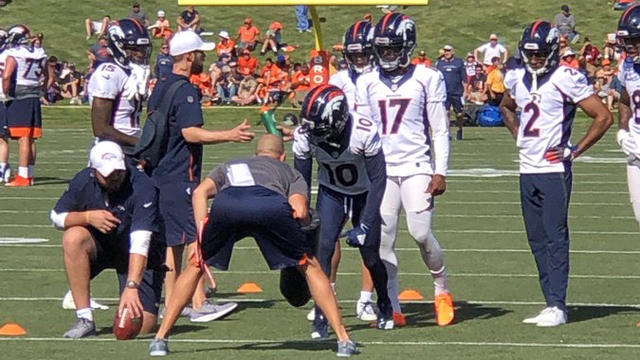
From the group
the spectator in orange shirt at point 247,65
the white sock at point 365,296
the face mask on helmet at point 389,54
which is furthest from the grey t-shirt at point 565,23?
the face mask on helmet at point 389,54

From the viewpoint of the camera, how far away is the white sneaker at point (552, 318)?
30.6 ft

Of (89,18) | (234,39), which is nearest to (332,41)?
(234,39)

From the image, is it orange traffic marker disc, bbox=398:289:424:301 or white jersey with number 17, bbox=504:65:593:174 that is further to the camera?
orange traffic marker disc, bbox=398:289:424:301

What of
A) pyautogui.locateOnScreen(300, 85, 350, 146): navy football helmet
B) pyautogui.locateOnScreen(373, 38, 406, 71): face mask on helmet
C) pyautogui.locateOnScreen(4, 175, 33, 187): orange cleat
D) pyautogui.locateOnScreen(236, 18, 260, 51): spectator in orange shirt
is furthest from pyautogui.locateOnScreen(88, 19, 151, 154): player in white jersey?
pyautogui.locateOnScreen(236, 18, 260, 51): spectator in orange shirt

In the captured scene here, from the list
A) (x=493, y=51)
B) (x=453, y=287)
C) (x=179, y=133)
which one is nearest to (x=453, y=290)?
(x=453, y=287)

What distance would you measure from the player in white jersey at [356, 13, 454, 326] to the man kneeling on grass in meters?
1.24

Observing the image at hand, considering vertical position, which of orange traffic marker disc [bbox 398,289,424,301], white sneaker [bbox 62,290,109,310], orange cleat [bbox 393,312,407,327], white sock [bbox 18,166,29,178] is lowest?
white sock [bbox 18,166,29,178]

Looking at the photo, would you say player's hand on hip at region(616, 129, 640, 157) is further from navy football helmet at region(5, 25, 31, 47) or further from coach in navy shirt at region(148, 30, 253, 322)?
navy football helmet at region(5, 25, 31, 47)

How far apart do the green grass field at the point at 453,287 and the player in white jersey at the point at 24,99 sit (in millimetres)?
435

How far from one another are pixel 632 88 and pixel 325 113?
7.01 ft

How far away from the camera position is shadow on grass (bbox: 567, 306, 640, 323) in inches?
382

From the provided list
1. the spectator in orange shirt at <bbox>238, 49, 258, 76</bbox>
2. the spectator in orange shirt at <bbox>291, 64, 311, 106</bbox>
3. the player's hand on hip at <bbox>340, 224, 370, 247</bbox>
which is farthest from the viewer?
the spectator in orange shirt at <bbox>238, 49, 258, 76</bbox>

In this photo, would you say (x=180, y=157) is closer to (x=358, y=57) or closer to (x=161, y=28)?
(x=358, y=57)

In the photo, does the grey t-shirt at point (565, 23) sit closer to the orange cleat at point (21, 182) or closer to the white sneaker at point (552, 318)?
the orange cleat at point (21, 182)
